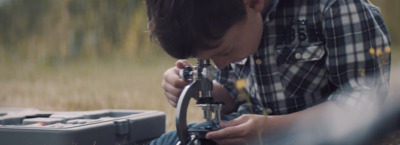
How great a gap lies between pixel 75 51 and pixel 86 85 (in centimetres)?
47

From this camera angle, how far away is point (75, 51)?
4188 mm

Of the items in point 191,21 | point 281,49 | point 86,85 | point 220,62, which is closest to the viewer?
point 191,21

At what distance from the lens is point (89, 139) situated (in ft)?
5.13

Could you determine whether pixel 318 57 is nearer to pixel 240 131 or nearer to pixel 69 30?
pixel 240 131

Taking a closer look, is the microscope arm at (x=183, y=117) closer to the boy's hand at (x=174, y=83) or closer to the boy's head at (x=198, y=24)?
the boy's head at (x=198, y=24)

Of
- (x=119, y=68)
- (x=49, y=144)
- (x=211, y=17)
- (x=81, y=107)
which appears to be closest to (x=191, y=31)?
(x=211, y=17)

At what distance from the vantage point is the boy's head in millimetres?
1298

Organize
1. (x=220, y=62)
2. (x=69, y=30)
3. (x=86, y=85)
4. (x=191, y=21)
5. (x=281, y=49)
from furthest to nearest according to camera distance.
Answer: (x=69, y=30) < (x=86, y=85) < (x=281, y=49) < (x=220, y=62) < (x=191, y=21)

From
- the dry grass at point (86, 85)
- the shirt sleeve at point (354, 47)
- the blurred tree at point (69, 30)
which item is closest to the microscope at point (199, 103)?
the shirt sleeve at point (354, 47)

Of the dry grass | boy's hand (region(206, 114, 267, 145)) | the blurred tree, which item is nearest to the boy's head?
boy's hand (region(206, 114, 267, 145))

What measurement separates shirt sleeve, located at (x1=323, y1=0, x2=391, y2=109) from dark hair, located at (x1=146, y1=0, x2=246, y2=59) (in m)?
0.26

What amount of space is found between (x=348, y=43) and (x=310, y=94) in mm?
198

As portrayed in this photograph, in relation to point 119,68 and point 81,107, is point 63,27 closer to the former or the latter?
point 119,68

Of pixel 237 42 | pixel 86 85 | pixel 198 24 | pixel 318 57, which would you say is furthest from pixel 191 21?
pixel 86 85
